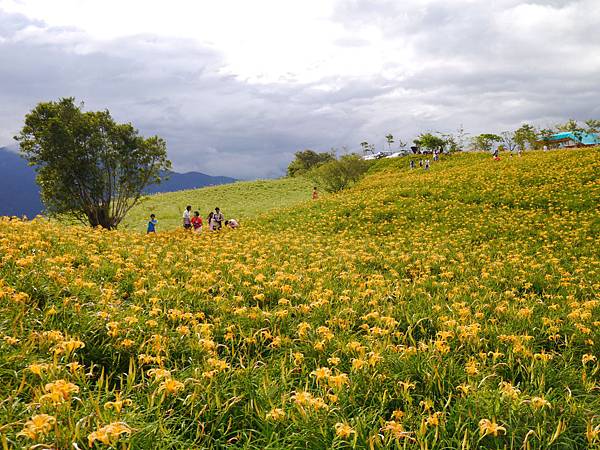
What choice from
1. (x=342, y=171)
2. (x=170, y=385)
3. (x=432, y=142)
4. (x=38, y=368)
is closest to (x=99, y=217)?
(x=38, y=368)

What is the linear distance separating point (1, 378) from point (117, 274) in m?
3.31

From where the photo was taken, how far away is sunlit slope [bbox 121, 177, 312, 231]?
31350 millimetres

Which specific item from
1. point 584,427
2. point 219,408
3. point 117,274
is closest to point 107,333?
point 219,408

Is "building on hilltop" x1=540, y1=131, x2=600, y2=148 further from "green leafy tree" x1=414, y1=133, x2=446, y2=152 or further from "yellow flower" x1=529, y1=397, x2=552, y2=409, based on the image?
"yellow flower" x1=529, y1=397, x2=552, y2=409

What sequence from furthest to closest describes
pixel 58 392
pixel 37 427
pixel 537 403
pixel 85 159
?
pixel 85 159
pixel 537 403
pixel 58 392
pixel 37 427

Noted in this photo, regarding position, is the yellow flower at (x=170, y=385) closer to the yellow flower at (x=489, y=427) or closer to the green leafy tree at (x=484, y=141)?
the yellow flower at (x=489, y=427)

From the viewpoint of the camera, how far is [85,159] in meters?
18.8

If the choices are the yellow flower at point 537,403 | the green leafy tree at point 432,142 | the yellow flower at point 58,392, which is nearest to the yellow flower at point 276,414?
the yellow flower at point 58,392

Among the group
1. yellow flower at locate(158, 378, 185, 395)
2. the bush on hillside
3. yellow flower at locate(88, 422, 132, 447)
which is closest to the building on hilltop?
the bush on hillside

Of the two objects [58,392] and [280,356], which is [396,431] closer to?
[280,356]

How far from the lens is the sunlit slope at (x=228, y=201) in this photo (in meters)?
31.4

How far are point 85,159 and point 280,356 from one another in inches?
721

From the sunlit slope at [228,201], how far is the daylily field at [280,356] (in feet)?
68.5

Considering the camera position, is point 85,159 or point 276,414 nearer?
point 276,414
